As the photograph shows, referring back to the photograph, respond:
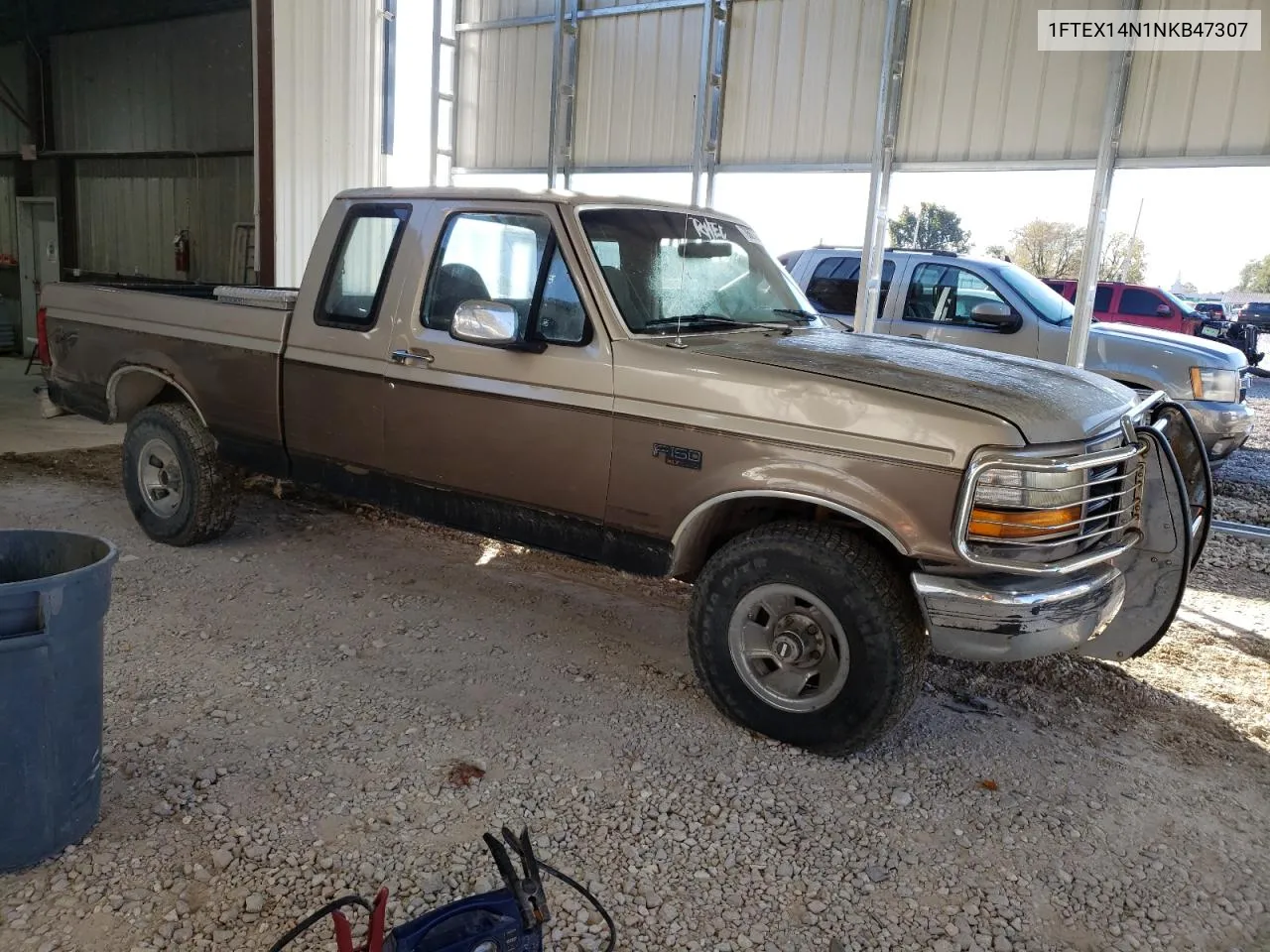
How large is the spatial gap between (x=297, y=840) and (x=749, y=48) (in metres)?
9.88

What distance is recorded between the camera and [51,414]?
657cm

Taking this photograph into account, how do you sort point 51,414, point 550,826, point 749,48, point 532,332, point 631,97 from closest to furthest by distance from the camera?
point 550,826 < point 532,332 < point 51,414 < point 749,48 < point 631,97

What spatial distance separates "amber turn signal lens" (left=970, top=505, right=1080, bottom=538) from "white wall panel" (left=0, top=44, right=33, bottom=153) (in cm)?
1960

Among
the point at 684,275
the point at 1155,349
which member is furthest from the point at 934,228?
the point at 684,275

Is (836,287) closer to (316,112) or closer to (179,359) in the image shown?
(316,112)

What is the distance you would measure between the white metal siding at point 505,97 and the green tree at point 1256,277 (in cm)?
4999

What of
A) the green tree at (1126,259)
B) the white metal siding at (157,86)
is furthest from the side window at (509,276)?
the green tree at (1126,259)

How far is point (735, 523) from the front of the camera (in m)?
3.91

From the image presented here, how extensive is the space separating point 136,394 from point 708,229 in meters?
3.77

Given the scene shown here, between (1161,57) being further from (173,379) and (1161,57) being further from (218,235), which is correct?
(218,235)

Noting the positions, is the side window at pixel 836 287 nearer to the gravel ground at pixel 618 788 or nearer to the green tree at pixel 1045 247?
the gravel ground at pixel 618 788

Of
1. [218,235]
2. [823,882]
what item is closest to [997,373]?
[823,882]

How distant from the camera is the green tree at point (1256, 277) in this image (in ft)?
168

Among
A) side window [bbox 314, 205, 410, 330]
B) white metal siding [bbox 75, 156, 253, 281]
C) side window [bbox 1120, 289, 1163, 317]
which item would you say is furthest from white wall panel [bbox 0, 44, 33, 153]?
side window [bbox 1120, 289, 1163, 317]
